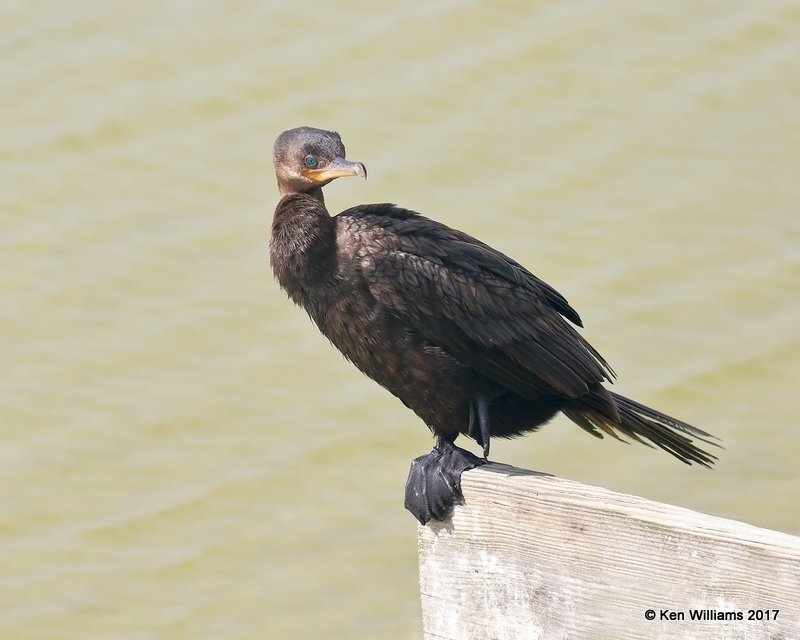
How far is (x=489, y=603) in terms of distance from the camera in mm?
2508

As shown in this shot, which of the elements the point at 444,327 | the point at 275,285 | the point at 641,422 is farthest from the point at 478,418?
the point at 275,285

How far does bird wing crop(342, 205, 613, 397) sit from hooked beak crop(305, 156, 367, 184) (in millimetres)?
144

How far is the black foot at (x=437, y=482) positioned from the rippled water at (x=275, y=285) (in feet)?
7.34

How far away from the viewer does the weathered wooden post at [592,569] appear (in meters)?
2.15

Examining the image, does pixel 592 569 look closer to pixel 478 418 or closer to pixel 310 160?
pixel 478 418

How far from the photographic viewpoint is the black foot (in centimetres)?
277

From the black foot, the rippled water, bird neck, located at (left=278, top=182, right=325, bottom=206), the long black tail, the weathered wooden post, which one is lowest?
the weathered wooden post

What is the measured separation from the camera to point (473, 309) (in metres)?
3.46

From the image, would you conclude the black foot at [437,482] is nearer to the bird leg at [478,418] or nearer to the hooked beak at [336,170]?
the bird leg at [478,418]

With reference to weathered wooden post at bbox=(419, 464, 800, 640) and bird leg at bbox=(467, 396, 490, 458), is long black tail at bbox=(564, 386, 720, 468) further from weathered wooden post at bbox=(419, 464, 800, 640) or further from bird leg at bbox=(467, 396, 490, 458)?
weathered wooden post at bbox=(419, 464, 800, 640)

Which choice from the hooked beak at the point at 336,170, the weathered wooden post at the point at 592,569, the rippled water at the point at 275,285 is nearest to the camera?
the weathered wooden post at the point at 592,569

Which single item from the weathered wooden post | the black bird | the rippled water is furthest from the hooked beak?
the rippled water

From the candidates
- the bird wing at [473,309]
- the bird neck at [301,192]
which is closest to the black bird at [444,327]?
the bird wing at [473,309]

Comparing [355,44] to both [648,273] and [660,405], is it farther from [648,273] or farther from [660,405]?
[660,405]
